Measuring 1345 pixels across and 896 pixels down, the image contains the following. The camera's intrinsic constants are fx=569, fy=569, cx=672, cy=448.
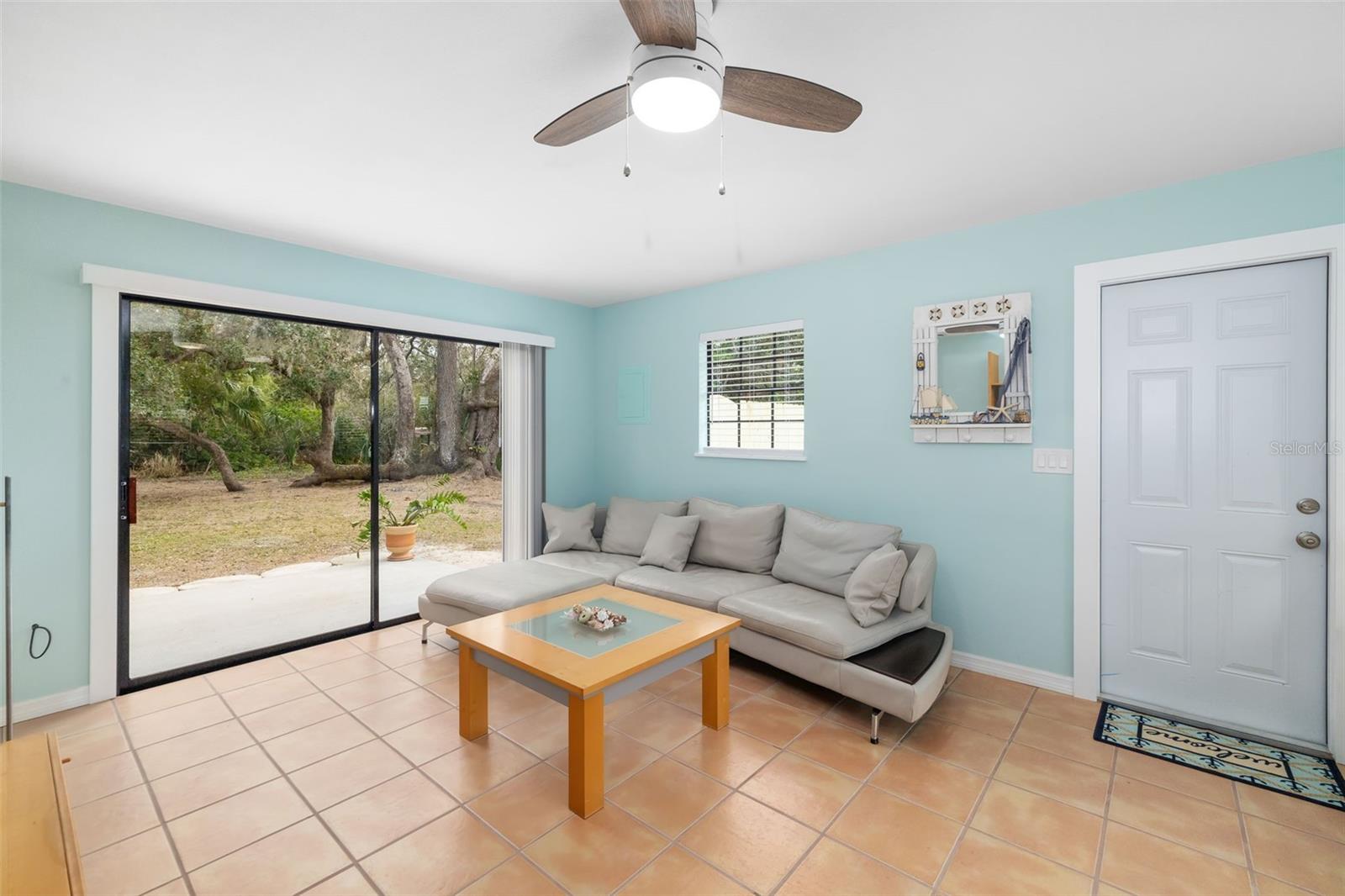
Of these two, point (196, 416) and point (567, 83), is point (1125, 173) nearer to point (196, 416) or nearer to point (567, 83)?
point (567, 83)

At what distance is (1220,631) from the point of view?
105 inches

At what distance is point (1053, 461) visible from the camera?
3.06 meters

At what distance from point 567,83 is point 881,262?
7.86 feet

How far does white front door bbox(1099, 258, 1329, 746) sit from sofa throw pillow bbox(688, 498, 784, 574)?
1797 mm

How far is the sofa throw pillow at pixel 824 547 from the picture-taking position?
3.32 meters

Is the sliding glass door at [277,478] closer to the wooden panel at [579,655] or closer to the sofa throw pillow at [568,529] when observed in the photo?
the sofa throw pillow at [568,529]

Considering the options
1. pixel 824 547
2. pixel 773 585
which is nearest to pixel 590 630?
pixel 773 585

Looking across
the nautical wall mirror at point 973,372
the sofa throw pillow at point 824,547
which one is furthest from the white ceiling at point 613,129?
the sofa throw pillow at point 824,547

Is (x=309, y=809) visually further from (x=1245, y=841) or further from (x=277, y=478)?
(x=1245, y=841)

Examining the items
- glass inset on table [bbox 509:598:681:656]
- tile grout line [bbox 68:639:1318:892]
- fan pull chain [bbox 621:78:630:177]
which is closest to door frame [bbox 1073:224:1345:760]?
tile grout line [bbox 68:639:1318:892]

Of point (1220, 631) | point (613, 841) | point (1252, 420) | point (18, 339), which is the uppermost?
→ point (18, 339)

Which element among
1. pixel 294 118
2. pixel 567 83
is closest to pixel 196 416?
pixel 294 118

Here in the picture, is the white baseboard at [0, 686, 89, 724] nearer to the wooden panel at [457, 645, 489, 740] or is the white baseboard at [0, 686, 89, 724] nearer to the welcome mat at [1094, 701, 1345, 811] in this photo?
the wooden panel at [457, 645, 489, 740]
